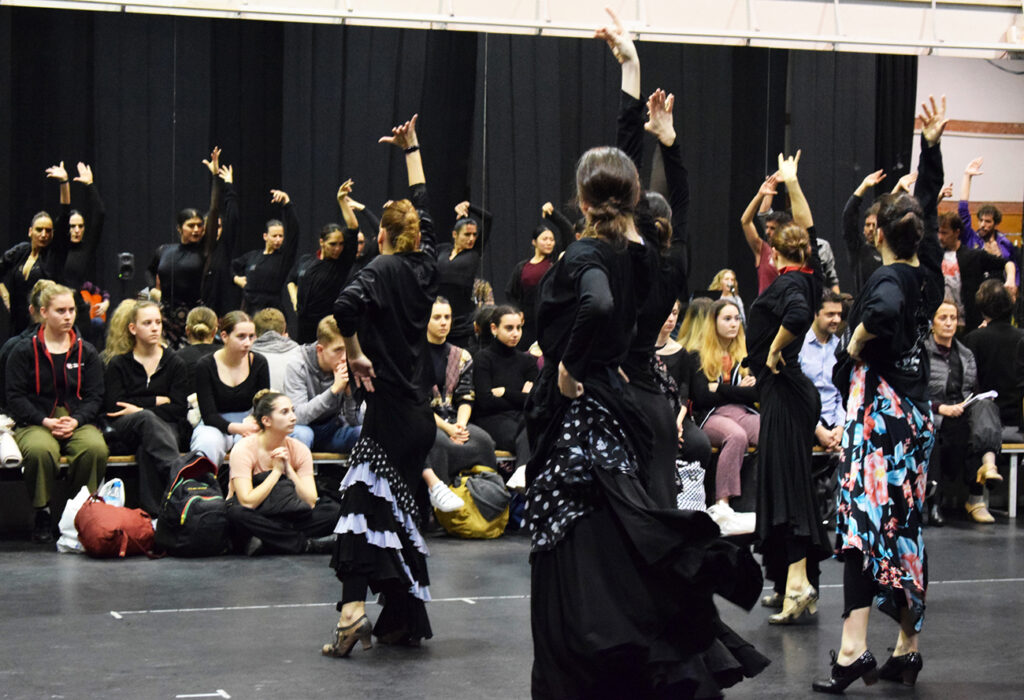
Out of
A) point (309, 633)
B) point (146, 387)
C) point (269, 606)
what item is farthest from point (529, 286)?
point (309, 633)

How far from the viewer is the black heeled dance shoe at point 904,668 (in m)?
5.18

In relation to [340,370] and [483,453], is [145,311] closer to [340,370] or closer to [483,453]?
[340,370]

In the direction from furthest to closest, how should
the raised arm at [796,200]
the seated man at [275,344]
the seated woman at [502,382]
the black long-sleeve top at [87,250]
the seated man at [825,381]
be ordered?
1. the black long-sleeve top at [87,250]
2. the seated woman at [502,382]
3. the seated man at [275,344]
4. the seated man at [825,381]
5. the raised arm at [796,200]

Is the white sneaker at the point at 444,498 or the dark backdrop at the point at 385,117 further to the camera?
the dark backdrop at the point at 385,117

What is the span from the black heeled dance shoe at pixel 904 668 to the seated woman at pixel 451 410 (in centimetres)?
392

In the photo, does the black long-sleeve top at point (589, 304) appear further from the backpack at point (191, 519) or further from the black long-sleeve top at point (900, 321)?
the backpack at point (191, 519)

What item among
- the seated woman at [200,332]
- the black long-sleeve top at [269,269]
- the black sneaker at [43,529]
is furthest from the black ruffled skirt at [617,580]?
the black long-sleeve top at [269,269]

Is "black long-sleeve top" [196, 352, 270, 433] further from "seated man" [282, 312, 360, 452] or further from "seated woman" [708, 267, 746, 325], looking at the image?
"seated woman" [708, 267, 746, 325]

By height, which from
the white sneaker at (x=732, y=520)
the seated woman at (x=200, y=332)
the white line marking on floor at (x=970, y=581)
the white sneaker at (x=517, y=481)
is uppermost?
the seated woman at (x=200, y=332)

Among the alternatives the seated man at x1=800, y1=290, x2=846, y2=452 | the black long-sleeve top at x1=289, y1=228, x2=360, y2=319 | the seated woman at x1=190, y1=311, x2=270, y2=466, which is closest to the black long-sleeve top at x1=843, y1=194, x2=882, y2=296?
the seated man at x1=800, y1=290, x2=846, y2=452

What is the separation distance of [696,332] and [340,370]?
2.52m

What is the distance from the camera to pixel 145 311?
8898 mm

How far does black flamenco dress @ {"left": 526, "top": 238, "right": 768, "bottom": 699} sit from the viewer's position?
3.99 m

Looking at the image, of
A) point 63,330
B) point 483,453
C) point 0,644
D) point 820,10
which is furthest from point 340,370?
point 820,10
